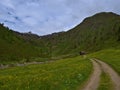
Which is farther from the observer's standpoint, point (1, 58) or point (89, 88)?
point (1, 58)

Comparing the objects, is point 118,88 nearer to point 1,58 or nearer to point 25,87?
point 25,87

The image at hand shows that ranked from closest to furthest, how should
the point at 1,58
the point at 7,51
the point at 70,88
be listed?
the point at 70,88, the point at 1,58, the point at 7,51

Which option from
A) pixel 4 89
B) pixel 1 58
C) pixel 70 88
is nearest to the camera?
pixel 4 89

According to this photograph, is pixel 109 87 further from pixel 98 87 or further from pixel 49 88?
pixel 49 88

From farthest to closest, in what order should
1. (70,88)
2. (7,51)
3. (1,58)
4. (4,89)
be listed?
1. (7,51)
2. (1,58)
3. (70,88)
4. (4,89)

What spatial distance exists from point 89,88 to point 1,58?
15020 cm

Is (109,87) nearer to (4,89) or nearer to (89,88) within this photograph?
(89,88)

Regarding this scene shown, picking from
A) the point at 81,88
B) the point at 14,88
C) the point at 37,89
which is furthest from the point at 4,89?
the point at 81,88

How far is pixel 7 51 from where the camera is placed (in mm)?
197500

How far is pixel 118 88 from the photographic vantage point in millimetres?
27438

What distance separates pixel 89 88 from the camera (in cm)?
2730

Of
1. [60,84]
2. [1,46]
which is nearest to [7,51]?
[1,46]

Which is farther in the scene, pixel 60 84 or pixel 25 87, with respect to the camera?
pixel 60 84

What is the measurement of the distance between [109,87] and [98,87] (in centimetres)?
122
